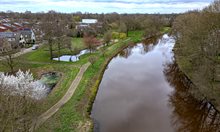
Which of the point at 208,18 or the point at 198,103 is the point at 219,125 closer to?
the point at 198,103

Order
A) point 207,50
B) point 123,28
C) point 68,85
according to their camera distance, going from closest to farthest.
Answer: point 207,50, point 68,85, point 123,28

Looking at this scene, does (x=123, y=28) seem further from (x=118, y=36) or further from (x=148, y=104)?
(x=148, y=104)

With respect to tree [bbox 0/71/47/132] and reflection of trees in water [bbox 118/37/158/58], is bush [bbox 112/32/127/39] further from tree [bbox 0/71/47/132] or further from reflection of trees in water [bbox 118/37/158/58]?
tree [bbox 0/71/47/132]

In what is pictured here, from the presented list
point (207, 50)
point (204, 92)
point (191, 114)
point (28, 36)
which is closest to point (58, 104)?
point (191, 114)

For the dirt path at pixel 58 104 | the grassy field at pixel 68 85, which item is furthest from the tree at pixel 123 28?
the dirt path at pixel 58 104

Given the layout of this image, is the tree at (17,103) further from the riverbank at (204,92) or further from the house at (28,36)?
the house at (28,36)

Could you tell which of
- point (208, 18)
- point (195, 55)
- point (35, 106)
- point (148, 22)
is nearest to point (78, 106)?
point (35, 106)

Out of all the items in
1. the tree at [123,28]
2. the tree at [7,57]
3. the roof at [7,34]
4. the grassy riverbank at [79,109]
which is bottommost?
the grassy riverbank at [79,109]
